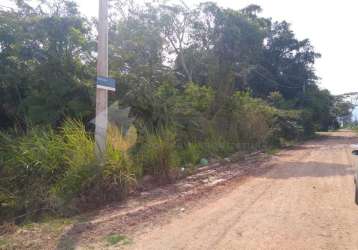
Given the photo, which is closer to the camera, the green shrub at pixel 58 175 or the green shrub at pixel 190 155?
the green shrub at pixel 58 175

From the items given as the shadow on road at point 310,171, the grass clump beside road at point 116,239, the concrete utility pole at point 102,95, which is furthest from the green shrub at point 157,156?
the grass clump beside road at point 116,239

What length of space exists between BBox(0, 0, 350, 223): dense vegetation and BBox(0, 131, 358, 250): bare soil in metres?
0.91

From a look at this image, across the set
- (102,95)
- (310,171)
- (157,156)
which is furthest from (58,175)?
(310,171)

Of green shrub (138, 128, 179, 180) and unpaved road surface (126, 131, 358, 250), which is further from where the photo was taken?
green shrub (138, 128, 179, 180)

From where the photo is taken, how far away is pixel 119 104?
11.8 m

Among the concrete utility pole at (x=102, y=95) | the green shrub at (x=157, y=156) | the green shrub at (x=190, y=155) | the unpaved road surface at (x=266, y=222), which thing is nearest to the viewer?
the unpaved road surface at (x=266, y=222)

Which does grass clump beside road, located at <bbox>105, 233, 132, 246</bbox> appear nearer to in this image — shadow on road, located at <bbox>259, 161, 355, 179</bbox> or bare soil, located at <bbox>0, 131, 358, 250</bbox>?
bare soil, located at <bbox>0, 131, 358, 250</bbox>

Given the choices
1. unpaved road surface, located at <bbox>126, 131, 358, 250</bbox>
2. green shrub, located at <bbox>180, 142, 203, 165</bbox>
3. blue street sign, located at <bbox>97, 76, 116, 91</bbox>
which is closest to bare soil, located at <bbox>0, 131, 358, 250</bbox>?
unpaved road surface, located at <bbox>126, 131, 358, 250</bbox>

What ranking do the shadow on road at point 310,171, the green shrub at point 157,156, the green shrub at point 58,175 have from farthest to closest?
1. the shadow on road at point 310,171
2. the green shrub at point 157,156
3. the green shrub at point 58,175

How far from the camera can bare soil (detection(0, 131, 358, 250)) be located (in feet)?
16.7

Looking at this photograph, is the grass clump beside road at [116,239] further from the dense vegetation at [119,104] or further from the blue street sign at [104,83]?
the blue street sign at [104,83]

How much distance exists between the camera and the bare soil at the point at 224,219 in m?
5.10

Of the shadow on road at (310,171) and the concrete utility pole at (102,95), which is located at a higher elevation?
the concrete utility pole at (102,95)

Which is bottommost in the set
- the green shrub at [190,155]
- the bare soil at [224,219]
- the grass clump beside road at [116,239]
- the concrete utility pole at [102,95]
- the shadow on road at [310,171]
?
the grass clump beside road at [116,239]
